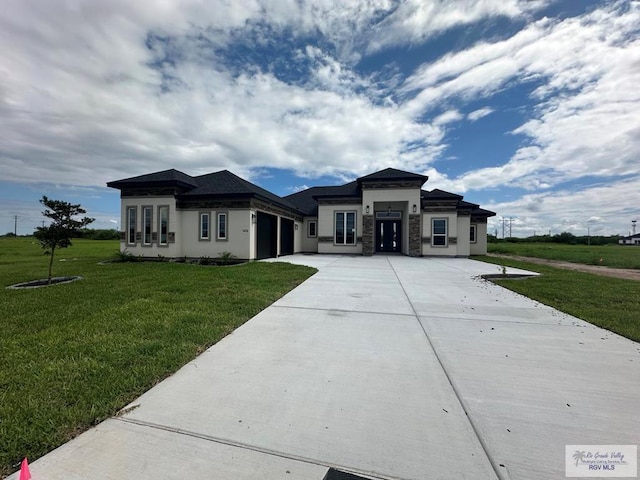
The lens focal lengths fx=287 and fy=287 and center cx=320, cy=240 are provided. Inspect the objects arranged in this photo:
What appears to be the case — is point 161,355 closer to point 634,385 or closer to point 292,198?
point 634,385

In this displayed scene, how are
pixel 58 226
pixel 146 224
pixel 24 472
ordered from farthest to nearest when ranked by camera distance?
pixel 146 224 < pixel 58 226 < pixel 24 472

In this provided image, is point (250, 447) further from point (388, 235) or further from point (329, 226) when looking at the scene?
point (388, 235)

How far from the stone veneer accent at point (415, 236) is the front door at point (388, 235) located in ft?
10.9

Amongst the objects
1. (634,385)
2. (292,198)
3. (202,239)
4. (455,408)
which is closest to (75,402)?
(455,408)

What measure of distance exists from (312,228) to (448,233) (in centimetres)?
1028

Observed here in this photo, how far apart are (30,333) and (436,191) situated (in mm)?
21326

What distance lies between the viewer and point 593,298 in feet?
22.8

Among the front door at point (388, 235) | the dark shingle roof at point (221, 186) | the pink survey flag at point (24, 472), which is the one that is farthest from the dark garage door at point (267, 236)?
the pink survey flag at point (24, 472)

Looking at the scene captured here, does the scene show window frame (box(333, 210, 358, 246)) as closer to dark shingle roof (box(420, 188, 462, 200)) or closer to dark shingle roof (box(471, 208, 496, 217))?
dark shingle roof (box(420, 188, 462, 200))

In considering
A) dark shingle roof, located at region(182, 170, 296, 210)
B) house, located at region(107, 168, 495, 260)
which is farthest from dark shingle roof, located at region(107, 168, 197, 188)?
dark shingle roof, located at region(182, 170, 296, 210)

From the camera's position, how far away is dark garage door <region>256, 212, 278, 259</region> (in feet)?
52.6

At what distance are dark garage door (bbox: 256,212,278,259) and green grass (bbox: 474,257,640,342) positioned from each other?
11.5 m

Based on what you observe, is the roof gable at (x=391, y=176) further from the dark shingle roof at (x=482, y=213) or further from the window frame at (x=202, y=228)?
the window frame at (x=202, y=228)

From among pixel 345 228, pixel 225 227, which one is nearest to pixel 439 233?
pixel 345 228
